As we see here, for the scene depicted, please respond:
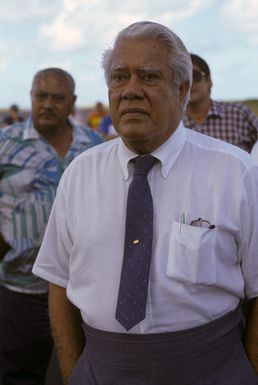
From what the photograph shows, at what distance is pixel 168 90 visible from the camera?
214 cm

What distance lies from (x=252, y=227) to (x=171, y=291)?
1.17ft

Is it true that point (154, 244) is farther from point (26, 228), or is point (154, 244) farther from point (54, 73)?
point (54, 73)

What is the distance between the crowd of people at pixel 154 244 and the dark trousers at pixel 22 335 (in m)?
1.02

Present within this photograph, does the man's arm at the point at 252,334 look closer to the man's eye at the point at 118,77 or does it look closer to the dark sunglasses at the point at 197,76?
the man's eye at the point at 118,77

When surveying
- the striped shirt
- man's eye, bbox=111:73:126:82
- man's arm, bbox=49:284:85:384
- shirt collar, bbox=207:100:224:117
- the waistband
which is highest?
man's eye, bbox=111:73:126:82

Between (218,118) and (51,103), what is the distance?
1431mm

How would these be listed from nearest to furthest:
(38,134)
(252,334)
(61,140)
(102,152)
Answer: (252,334) → (102,152) → (38,134) → (61,140)

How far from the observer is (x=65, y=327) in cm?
242

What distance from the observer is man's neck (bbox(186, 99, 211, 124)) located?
4613 millimetres

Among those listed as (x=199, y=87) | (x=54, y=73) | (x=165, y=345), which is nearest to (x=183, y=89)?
(x=165, y=345)

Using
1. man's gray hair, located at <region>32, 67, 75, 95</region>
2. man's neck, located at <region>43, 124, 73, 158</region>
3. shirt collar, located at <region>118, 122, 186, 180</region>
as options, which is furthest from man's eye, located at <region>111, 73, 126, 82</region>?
man's gray hair, located at <region>32, 67, 75, 95</region>

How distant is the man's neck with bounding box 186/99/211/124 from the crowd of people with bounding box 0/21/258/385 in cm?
238

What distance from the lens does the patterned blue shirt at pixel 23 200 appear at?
3.32 meters

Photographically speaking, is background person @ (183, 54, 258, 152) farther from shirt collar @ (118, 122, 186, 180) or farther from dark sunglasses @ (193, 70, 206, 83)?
shirt collar @ (118, 122, 186, 180)
